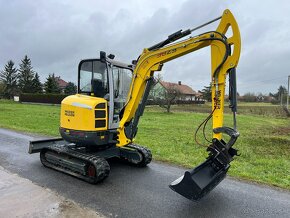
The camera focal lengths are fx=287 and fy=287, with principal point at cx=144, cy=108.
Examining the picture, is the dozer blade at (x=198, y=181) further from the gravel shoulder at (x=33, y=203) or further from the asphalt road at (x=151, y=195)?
the gravel shoulder at (x=33, y=203)

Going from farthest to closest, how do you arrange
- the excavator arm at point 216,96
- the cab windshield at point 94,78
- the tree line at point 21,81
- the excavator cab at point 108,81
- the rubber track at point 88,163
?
the tree line at point 21,81, the cab windshield at point 94,78, the excavator cab at point 108,81, the rubber track at point 88,163, the excavator arm at point 216,96

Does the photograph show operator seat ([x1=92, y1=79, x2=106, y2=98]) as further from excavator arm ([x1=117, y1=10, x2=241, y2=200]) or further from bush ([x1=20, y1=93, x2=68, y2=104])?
bush ([x1=20, y1=93, x2=68, y2=104])

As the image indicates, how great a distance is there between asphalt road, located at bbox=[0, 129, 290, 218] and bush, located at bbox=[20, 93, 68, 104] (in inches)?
1352

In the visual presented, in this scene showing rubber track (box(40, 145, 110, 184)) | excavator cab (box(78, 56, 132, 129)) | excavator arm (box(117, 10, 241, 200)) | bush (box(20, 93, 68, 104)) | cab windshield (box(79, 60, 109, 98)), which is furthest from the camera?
bush (box(20, 93, 68, 104))

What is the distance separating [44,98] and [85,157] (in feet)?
127

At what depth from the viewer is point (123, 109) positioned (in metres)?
6.66

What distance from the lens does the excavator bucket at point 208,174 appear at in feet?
14.5

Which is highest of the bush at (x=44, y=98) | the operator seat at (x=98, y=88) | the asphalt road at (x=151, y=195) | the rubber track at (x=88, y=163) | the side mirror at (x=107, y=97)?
the bush at (x=44, y=98)

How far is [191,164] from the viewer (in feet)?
24.4

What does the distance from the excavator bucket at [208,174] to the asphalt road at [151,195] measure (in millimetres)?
384

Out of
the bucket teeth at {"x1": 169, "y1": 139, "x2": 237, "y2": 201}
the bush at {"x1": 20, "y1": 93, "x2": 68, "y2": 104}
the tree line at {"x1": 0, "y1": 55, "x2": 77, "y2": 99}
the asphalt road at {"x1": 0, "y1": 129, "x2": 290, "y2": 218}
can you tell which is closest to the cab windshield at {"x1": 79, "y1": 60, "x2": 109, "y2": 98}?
the asphalt road at {"x1": 0, "y1": 129, "x2": 290, "y2": 218}

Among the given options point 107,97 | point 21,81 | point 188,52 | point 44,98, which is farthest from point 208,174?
point 21,81

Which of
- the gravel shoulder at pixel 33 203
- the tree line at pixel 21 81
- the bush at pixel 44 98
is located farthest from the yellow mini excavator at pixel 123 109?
the tree line at pixel 21 81

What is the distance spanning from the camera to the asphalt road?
4621 mm
